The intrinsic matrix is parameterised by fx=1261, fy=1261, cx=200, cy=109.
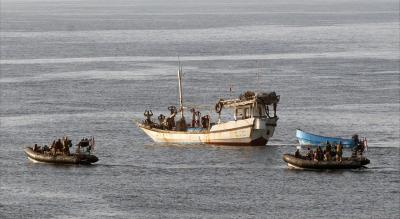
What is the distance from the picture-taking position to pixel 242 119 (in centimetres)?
13062

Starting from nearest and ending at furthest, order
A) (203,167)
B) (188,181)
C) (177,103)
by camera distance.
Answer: (188,181), (203,167), (177,103)

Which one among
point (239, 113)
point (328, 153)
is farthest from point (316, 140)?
point (328, 153)

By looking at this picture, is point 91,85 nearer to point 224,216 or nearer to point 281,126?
point 281,126

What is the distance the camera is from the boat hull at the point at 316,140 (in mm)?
125794

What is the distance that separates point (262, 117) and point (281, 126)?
637 inches

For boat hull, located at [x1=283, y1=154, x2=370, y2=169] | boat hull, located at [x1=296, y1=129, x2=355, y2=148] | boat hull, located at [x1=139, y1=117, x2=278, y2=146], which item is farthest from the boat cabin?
boat hull, located at [x1=283, y1=154, x2=370, y2=169]

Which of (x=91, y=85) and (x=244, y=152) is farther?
(x=91, y=85)

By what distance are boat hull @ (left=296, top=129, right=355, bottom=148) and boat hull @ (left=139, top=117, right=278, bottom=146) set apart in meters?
3.11

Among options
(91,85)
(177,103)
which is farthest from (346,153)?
(91,85)

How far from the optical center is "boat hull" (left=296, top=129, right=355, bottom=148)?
125794 millimetres

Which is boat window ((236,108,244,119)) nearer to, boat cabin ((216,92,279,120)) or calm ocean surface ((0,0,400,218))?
boat cabin ((216,92,279,120))

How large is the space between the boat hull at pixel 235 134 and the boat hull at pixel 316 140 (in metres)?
3.11

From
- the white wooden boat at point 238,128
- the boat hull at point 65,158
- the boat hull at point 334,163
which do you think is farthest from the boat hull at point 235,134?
the boat hull at point 65,158

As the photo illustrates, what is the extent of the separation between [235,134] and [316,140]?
8906 millimetres
